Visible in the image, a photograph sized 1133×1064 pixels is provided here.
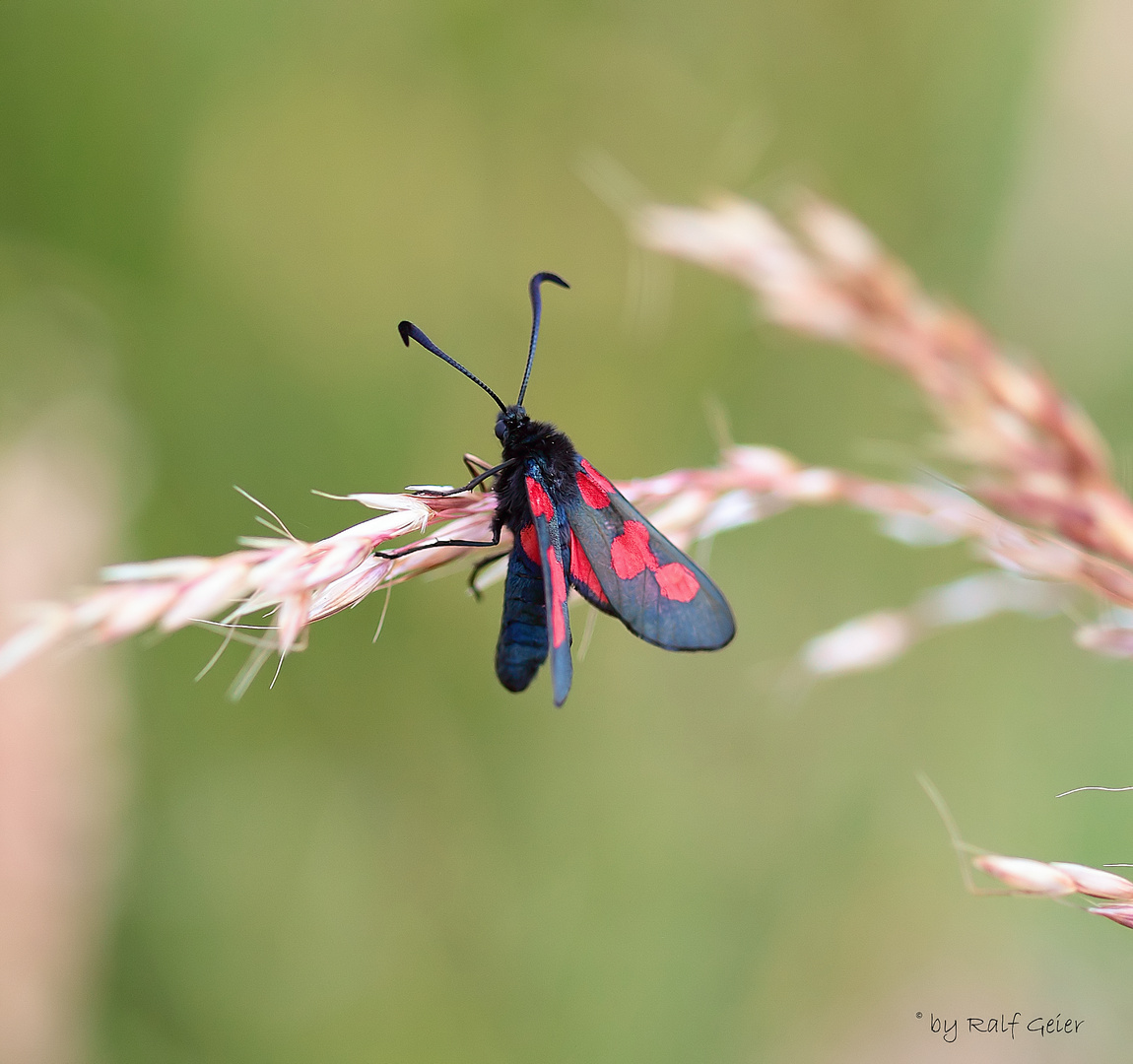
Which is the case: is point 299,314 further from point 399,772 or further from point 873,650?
point 873,650

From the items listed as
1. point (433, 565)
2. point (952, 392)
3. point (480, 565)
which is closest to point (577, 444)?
point (480, 565)

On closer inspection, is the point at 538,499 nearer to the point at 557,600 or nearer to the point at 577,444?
the point at 557,600

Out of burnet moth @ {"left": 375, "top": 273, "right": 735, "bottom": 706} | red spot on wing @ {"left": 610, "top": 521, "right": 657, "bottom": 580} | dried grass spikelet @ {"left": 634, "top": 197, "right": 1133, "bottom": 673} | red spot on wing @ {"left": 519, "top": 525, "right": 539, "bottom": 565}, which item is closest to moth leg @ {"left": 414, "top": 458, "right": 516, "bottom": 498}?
burnet moth @ {"left": 375, "top": 273, "right": 735, "bottom": 706}

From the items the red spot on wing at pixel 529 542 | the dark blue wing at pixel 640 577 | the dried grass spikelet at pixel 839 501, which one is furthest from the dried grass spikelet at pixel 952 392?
the red spot on wing at pixel 529 542

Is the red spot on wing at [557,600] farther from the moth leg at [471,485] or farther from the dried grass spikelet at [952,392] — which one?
the dried grass spikelet at [952,392]

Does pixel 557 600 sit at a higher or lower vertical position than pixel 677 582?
lower

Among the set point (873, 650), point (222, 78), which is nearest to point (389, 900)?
point (873, 650)

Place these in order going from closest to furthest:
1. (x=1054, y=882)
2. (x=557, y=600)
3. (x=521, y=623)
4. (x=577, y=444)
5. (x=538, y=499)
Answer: (x=1054, y=882)
(x=557, y=600)
(x=538, y=499)
(x=521, y=623)
(x=577, y=444)
